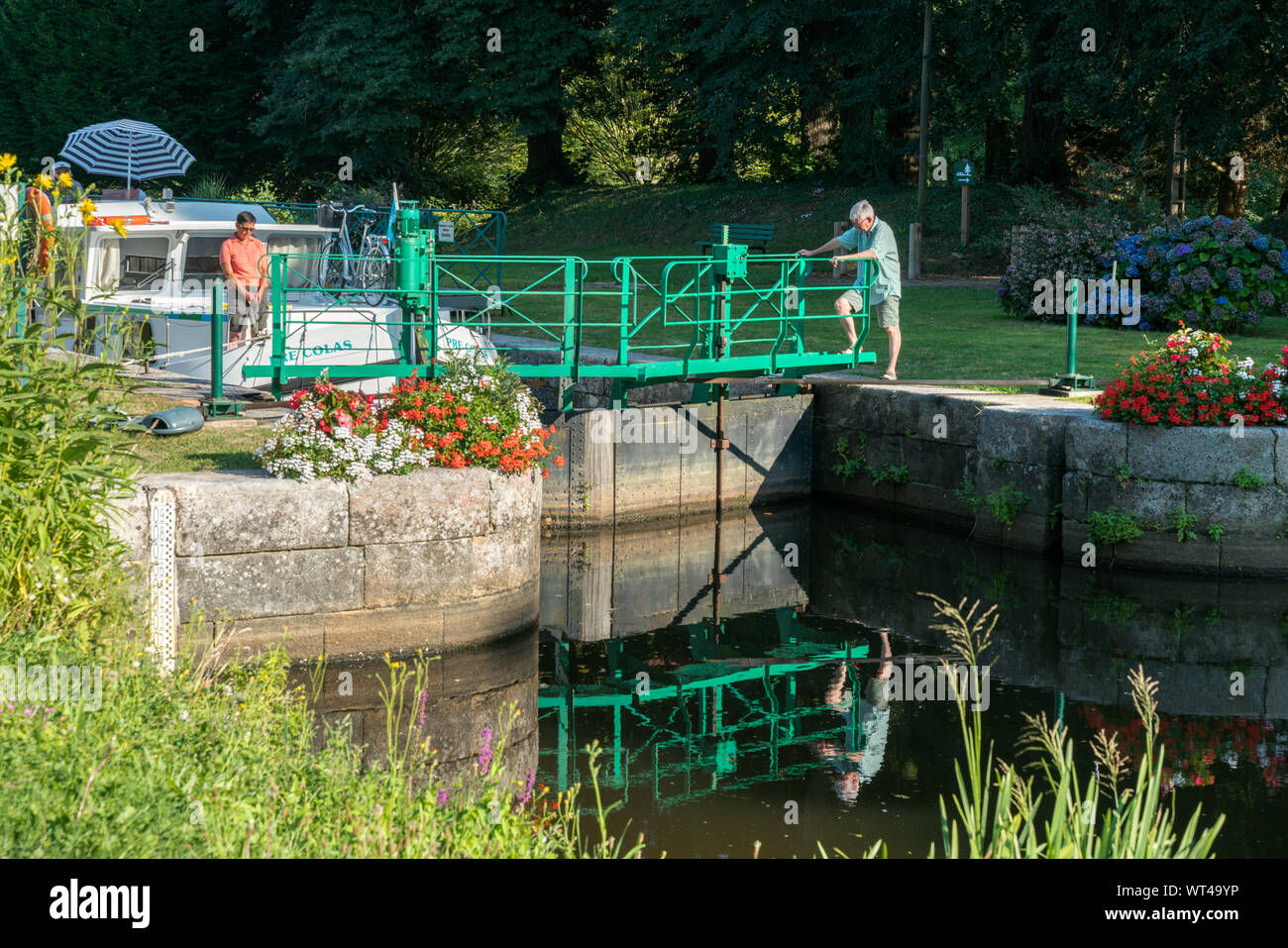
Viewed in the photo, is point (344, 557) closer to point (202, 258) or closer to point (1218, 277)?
point (202, 258)

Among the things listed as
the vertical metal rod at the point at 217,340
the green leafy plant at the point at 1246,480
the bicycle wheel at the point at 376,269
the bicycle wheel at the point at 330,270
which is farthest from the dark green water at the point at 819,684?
the bicycle wheel at the point at 330,270

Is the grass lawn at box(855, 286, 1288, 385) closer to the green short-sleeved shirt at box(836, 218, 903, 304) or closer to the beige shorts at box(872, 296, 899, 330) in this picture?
the beige shorts at box(872, 296, 899, 330)

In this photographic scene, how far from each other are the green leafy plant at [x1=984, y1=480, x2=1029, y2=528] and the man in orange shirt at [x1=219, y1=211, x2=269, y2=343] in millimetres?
6510

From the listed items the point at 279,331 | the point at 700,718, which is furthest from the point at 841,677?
the point at 279,331

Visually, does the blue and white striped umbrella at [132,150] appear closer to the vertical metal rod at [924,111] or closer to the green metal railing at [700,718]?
the green metal railing at [700,718]

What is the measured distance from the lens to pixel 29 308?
22.4ft

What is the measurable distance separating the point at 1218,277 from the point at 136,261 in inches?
461

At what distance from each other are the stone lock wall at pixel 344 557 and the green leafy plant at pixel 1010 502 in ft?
15.3

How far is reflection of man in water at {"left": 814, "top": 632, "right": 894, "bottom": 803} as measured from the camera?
7664mm

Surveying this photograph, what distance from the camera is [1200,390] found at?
11.4m

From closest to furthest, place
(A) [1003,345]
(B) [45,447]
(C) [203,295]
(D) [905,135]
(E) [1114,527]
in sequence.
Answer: (B) [45,447] → (E) [1114,527] → (C) [203,295] → (A) [1003,345] → (D) [905,135]

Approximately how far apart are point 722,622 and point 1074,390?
14.2ft

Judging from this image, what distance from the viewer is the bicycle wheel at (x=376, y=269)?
14.1 metres

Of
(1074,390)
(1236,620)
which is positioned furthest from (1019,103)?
(1236,620)
